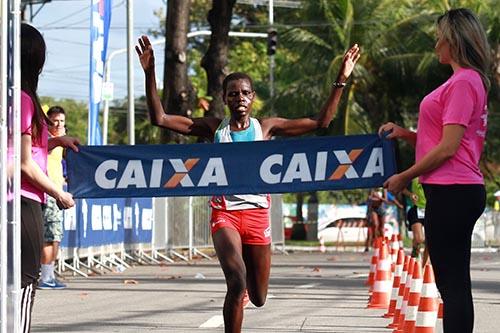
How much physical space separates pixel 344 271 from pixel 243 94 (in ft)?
46.8

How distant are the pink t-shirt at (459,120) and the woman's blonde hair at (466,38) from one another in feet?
0.19

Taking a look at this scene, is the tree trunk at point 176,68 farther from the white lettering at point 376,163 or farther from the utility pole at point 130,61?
the white lettering at point 376,163

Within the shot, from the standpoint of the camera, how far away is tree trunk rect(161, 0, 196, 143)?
93.7 ft

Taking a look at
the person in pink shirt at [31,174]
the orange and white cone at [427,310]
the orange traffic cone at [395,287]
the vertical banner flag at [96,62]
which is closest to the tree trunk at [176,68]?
the vertical banner flag at [96,62]

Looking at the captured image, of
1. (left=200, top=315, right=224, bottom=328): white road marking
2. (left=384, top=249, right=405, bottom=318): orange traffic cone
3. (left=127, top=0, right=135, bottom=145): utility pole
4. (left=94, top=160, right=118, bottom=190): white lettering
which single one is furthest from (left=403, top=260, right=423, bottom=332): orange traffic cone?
(left=127, top=0, right=135, bottom=145): utility pole

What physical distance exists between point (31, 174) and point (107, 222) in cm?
1594

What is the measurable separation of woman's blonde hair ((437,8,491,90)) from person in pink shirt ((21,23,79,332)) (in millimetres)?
1963

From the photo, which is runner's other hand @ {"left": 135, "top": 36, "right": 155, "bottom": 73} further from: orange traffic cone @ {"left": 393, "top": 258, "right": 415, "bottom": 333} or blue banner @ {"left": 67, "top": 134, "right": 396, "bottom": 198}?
orange traffic cone @ {"left": 393, "top": 258, "right": 415, "bottom": 333}

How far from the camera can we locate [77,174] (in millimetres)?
8656

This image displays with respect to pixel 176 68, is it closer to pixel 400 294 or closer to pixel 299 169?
pixel 400 294

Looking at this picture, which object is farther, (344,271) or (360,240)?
(360,240)

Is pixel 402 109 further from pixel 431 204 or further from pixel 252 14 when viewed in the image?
pixel 431 204

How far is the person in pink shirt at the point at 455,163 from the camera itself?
694cm

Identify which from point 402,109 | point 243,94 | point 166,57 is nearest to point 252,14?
point 402,109
